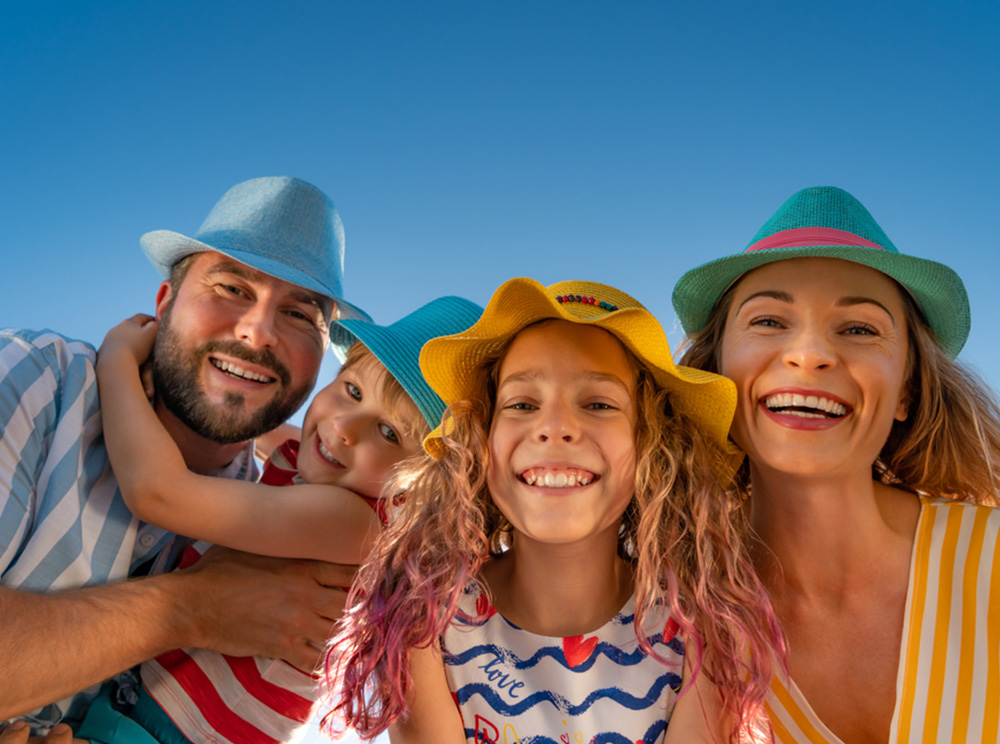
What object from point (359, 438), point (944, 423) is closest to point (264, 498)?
point (359, 438)

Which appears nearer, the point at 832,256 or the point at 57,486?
the point at 832,256

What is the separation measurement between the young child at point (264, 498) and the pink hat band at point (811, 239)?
1.43m

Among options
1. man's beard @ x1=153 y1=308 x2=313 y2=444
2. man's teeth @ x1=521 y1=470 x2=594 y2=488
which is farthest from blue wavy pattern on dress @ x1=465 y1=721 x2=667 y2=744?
man's beard @ x1=153 y1=308 x2=313 y2=444

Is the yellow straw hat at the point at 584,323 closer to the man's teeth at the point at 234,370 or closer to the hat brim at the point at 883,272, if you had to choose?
the hat brim at the point at 883,272

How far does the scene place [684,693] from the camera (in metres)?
2.65

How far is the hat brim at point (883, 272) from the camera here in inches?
111

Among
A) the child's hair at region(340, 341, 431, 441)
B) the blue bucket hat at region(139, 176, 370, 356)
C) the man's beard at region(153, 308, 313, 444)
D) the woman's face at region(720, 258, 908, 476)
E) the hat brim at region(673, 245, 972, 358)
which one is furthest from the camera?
the blue bucket hat at region(139, 176, 370, 356)

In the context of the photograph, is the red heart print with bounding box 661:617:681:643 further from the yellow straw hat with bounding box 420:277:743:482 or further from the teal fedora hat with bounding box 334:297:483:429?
the teal fedora hat with bounding box 334:297:483:429

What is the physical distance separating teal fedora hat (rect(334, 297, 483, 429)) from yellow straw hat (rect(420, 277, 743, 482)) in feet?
0.58

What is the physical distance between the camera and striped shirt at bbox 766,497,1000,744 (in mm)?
2672

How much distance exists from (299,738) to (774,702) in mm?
2055

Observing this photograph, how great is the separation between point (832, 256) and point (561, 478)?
4.43ft

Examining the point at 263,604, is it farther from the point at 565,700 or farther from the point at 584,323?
the point at 584,323

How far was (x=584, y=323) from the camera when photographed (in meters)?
2.74
